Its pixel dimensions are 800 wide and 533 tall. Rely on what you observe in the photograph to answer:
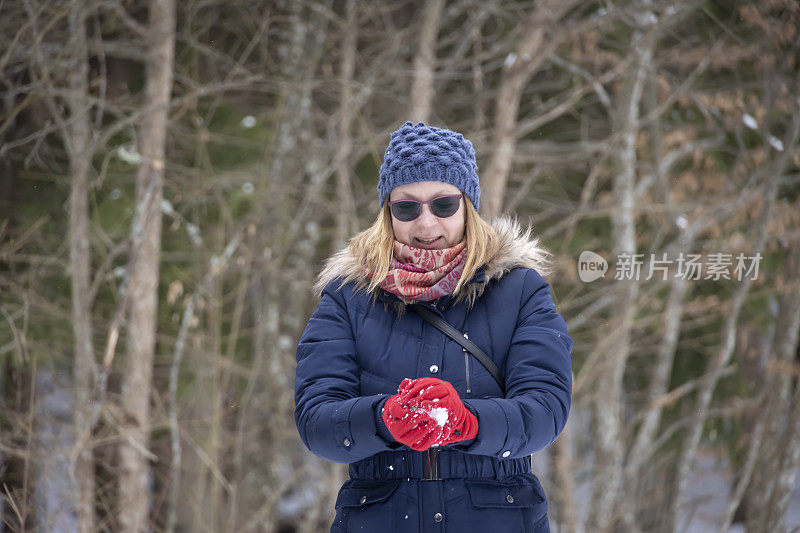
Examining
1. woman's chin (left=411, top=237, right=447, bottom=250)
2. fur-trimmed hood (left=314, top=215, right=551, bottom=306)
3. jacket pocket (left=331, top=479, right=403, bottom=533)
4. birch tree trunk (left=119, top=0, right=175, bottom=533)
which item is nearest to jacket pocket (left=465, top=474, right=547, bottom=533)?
jacket pocket (left=331, top=479, right=403, bottom=533)

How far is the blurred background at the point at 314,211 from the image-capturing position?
6.24 m

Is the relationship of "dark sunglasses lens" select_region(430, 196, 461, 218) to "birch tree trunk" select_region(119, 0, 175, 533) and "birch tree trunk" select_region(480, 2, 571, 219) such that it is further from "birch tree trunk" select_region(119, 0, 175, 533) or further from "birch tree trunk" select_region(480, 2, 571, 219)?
"birch tree trunk" select_region(119, 0, 175, 533)

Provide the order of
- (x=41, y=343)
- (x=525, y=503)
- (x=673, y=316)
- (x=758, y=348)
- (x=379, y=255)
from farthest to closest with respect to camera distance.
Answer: (x=758, y=348), (x=673, y=316), (x=41, y=343), (x=379, y=255), (x=525, y=503)

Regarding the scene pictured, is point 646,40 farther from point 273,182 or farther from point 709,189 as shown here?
point 273,182

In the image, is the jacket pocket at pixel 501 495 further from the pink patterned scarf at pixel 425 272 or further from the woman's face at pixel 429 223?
the woman's face at pixel 429 223

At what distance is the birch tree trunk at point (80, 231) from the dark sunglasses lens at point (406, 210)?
169 inches

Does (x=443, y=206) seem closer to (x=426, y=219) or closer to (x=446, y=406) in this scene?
(x=426, y=219)

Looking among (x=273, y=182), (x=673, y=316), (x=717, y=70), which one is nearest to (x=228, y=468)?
(x=273, y=182)

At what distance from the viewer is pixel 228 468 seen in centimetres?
930

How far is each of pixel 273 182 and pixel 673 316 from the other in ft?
13.4

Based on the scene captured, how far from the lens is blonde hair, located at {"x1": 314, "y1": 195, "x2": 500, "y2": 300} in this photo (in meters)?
2.10

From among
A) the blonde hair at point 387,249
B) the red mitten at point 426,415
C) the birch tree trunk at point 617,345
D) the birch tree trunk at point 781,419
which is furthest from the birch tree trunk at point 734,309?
the red mitten at point 426,415

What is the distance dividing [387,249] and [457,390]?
47cm

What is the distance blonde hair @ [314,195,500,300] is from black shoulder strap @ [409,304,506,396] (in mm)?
87
